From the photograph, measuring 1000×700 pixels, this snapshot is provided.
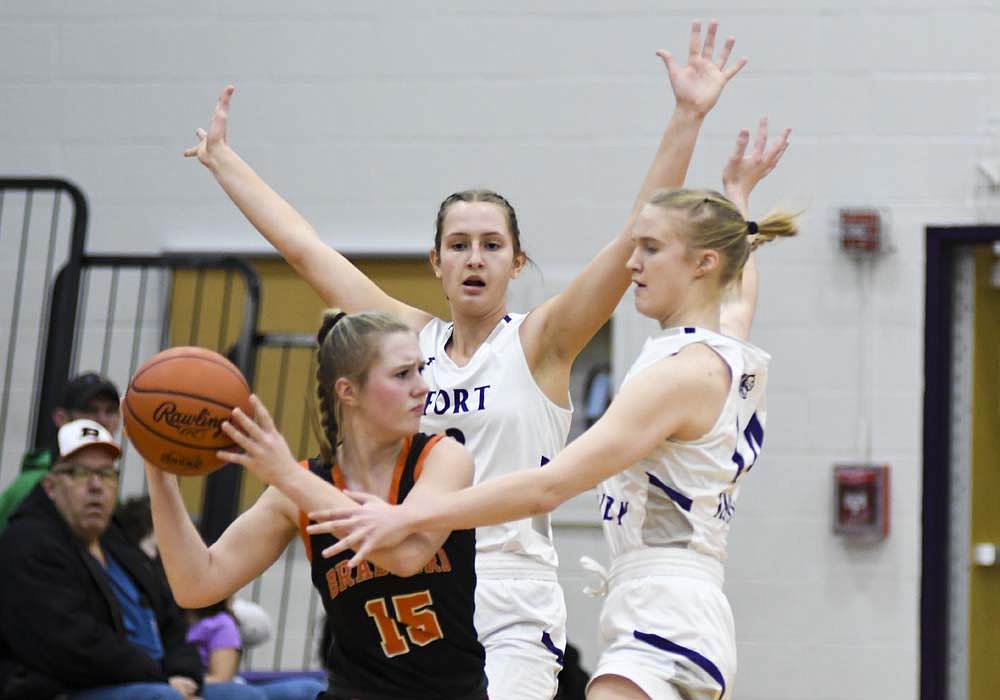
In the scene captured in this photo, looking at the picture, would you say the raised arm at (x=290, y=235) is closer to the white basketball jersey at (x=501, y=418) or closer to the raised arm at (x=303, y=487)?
the white basketball jersey at (x=501, y=418)

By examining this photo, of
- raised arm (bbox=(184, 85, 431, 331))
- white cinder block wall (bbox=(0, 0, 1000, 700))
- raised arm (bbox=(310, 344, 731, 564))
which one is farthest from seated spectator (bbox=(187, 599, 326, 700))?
raised arm (bbox=(310, 344, 731, 564))

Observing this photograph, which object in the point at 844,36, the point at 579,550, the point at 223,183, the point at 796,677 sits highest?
the point at 844,36

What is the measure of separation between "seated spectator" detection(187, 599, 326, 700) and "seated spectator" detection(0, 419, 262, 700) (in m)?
0.38

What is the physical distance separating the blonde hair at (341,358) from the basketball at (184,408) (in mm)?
162

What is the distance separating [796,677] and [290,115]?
362 cm

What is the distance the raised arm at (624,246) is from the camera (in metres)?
3.57

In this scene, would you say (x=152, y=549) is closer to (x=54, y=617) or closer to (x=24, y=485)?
(x=24, y=485)

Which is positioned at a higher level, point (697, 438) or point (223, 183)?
point (223, 183)

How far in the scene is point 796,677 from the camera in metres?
7.31

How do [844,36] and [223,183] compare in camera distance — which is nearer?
[223,183]

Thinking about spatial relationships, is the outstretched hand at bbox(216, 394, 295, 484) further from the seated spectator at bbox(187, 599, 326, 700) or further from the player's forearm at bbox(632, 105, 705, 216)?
the seated spectator at bbox(187, 599, 326, 700)

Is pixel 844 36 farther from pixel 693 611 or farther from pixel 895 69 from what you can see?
pixel 693 611

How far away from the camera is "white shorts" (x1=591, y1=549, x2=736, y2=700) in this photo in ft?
9.97

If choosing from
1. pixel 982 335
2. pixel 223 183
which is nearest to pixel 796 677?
pixel 982 335
